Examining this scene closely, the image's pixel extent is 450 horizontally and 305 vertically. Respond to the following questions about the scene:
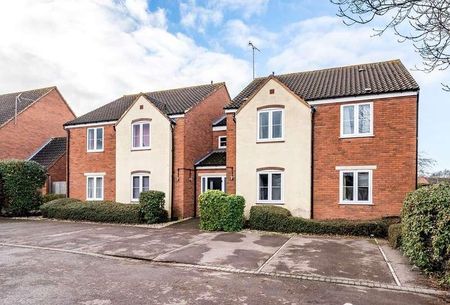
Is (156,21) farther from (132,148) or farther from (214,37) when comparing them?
(132,148)

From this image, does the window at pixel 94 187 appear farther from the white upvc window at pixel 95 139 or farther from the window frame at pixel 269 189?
the window frame at pixel 269 189

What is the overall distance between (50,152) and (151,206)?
1569 centimetres

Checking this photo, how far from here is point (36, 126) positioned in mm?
29172

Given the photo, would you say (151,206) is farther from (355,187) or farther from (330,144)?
(355,187)

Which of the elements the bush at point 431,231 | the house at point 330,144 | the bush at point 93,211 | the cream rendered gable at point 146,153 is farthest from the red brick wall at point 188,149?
the bush at point 431,231

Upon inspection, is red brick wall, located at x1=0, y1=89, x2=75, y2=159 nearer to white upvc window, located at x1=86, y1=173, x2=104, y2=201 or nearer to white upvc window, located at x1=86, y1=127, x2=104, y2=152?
white upvc window, located at x1=86, y1=127, x2=104, y2=152

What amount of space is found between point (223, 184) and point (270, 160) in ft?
13.4

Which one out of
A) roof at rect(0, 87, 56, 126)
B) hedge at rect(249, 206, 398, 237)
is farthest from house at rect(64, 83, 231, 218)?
roof at rect(0, 87, 56, 126)

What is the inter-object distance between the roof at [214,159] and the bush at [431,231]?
11.8 m

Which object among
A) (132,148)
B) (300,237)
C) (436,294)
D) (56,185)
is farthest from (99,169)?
(436,294)

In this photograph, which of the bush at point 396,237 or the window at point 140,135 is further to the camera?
the window at point 140,135

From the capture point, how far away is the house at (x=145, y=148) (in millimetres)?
18984

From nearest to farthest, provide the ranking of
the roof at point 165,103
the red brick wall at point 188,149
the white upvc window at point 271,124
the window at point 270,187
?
the window at point 270,187
the white upvc window at point 271,124
the red brick wall at point 188,149
the roof at point 165,103

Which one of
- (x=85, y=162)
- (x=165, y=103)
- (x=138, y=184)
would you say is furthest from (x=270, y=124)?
(x=85, y=162)
